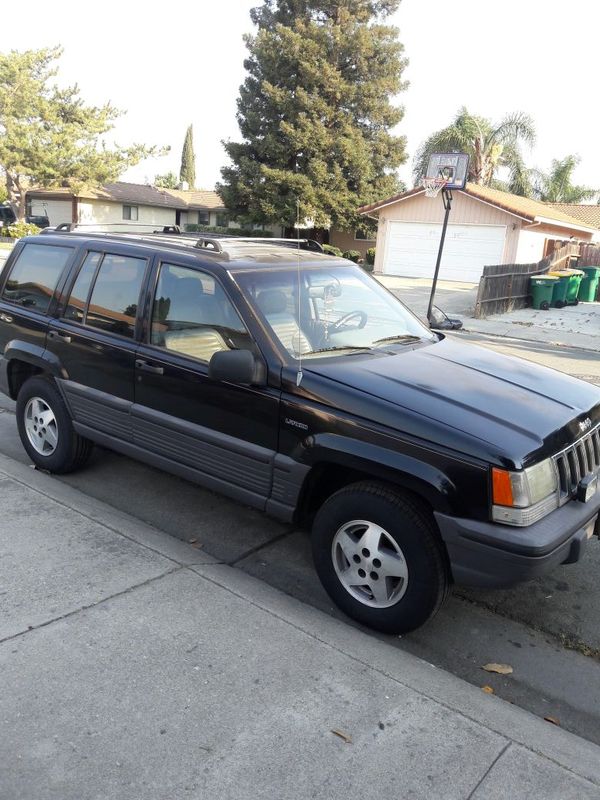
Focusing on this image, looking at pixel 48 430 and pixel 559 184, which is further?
pixel 559 184

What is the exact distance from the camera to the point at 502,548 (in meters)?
2.84

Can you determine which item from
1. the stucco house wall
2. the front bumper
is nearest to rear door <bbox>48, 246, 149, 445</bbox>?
the front bumper

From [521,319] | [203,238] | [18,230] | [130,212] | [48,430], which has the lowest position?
[521,319]

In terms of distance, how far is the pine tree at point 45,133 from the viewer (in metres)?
33.2

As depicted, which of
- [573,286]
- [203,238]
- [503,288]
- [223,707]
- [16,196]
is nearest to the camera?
[223,707]

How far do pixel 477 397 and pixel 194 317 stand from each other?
1.71 m

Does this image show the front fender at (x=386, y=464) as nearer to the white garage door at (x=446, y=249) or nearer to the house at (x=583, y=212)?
the white garage door at (x=446, y=249)

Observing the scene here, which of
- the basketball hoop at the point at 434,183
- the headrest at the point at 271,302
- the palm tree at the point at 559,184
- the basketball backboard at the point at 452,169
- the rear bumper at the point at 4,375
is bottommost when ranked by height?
the rear bumper at the point at 4,375

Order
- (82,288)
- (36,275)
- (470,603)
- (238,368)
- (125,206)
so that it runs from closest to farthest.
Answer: (238,368), (470,603), (82,288), (36,275), (125,206)

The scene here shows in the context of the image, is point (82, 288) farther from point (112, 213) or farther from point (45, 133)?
point (112, 213)

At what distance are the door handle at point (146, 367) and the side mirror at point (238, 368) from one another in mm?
661

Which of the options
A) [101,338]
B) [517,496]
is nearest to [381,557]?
[517,496]

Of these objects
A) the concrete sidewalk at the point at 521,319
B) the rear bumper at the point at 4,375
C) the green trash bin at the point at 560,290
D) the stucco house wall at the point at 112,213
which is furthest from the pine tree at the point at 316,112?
the rear bumper at the point at 4,375

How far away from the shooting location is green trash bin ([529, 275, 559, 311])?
2020 centimetres
